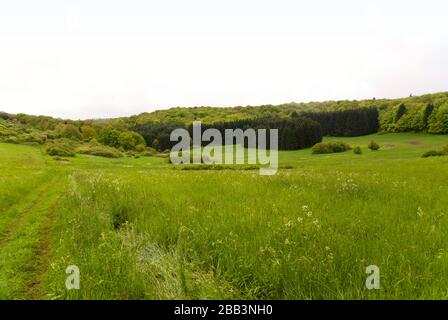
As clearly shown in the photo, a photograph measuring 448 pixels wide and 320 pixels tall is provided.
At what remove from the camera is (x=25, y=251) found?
338 inches

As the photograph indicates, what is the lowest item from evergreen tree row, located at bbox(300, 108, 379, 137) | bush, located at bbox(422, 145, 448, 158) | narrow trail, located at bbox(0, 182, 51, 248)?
bush, located at bbox(422, 145, 448, 158)

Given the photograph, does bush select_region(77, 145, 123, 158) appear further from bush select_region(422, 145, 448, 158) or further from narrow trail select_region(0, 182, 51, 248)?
narrow trail select_region(0, 182, 51, 248)

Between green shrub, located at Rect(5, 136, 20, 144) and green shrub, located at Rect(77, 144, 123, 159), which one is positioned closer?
green shrub, located at Rect(77, 144, 123, 159)

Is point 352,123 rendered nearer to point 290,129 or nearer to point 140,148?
point 290,129

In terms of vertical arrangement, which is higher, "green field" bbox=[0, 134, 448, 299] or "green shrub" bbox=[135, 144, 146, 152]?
"green field" bbox=[0, 134, 448, 299]

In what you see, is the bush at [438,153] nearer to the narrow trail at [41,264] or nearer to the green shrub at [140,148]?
the narrow trail at [41,264]

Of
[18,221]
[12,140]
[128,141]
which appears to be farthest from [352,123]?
[18,221]

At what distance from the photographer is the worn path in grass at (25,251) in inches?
257

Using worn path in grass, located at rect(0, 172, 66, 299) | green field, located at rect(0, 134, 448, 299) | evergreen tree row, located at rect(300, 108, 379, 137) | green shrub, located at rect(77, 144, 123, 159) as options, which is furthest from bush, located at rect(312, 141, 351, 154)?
worn path in grass, located at rect(0, 172, 66, 299)

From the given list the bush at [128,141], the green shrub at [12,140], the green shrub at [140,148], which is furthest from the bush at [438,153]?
the green shrub at [12,140]

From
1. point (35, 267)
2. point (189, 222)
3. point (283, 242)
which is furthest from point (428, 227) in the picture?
point (35, 267)

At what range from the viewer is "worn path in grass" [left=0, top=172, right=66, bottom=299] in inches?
257

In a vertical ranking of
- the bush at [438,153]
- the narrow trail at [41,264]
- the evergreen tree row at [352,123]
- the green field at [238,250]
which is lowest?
the bush at [438,153]
